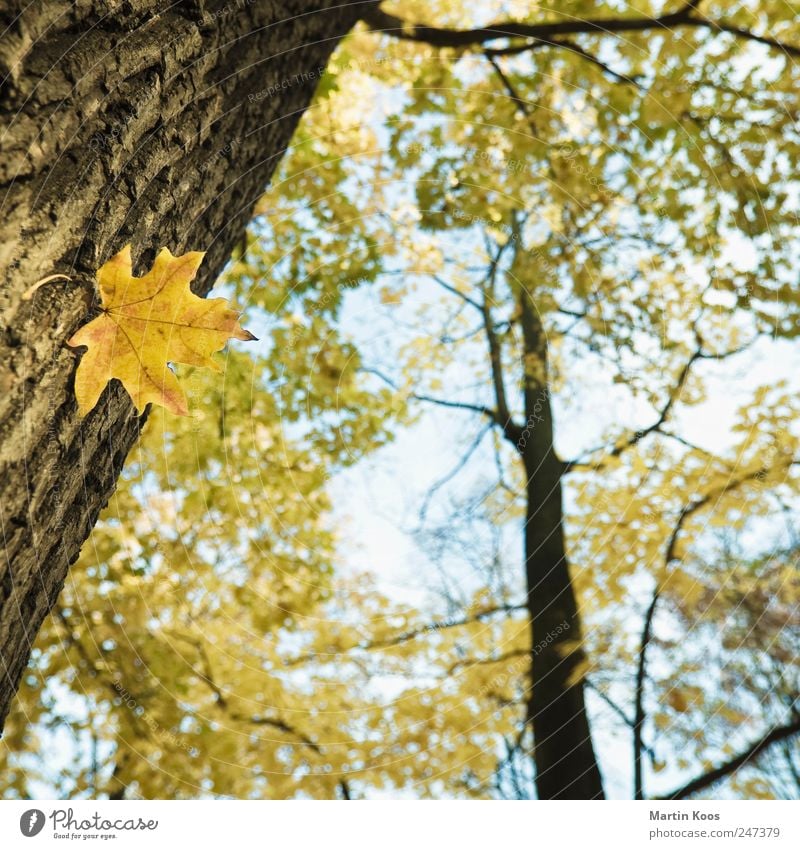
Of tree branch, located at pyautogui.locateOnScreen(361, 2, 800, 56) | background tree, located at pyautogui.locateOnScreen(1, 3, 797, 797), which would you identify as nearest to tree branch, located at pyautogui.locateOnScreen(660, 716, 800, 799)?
background tree, located at pyautogui.locateOnScreen(1, 3, 797, 797)

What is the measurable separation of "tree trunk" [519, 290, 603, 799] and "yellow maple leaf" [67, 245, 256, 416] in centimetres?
263

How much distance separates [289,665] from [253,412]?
5.27 feet

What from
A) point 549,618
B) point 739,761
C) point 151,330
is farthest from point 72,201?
point 739,761

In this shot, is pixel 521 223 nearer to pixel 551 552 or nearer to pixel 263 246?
pixel 263 246

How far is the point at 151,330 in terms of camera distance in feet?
2.97

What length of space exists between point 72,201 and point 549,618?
2.96 m

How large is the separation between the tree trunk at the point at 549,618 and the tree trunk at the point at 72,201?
8.27 feet

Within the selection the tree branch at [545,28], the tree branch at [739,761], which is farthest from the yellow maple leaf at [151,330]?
the tree branch at [739,761]

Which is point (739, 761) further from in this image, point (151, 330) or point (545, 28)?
point (545, 28)

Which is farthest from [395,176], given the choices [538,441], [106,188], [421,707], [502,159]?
[421,707]

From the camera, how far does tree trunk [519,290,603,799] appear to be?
277 centimetres

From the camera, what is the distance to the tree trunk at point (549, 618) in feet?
9.10

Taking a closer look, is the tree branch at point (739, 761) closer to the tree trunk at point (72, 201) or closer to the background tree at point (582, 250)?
the background tree at point (582, 250)
